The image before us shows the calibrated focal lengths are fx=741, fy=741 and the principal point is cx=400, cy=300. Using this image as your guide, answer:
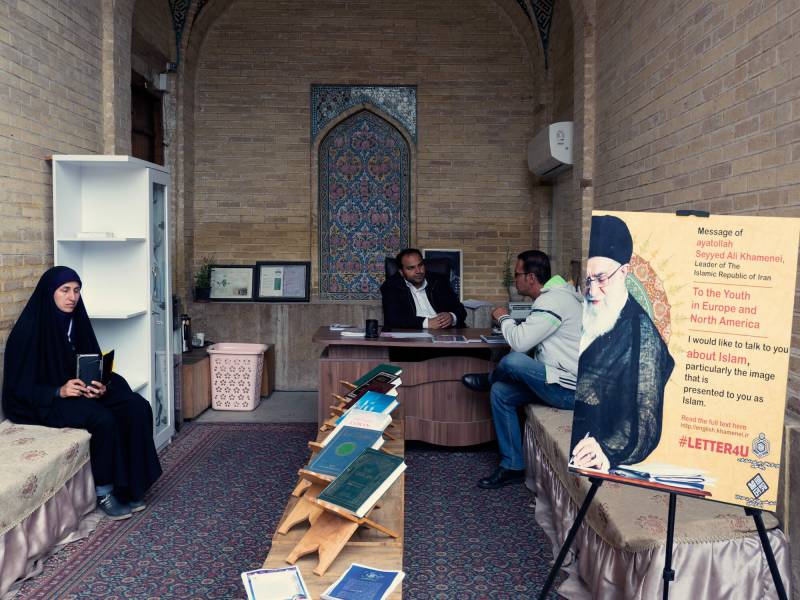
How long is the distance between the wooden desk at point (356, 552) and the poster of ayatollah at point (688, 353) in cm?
70

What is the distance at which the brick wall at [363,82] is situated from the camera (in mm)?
7852

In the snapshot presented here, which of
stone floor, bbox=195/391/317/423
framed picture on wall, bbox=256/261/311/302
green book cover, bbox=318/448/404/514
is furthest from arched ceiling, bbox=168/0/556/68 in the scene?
green book cover, bbox=318/448/404/514

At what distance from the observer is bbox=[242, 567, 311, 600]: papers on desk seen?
2.19 metres

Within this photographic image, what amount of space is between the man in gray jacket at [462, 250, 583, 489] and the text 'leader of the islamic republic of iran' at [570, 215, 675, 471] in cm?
177

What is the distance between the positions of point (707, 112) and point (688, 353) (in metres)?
1.96

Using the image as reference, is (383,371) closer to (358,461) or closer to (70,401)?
(358,461)

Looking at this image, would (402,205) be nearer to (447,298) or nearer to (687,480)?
(447,298)

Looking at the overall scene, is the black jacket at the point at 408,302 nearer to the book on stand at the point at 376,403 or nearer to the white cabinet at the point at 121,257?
the white cabinet at the point at 121,257


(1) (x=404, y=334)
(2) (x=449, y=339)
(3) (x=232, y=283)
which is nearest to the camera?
(2) (x=449, y=339)

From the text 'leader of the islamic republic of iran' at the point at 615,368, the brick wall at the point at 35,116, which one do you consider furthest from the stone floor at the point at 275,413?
the text 'leader of the islamic republic of iran' at the point at 615,368

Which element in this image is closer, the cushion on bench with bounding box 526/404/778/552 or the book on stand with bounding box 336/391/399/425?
the cushion on bench with bounding box 526/404/778/552

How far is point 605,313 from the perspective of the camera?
97.9 inches

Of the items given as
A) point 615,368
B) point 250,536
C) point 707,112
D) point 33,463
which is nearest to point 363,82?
point 707,112

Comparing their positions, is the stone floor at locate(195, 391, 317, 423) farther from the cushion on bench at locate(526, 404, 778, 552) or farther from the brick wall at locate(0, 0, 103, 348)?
the cushion on bench at locate(526, 404, 778, 552)
